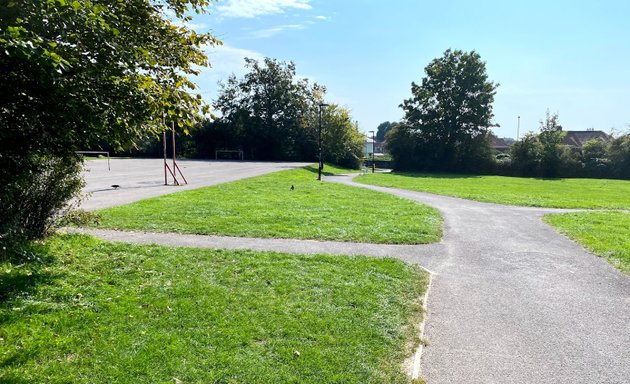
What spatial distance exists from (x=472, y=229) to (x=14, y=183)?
1004cm

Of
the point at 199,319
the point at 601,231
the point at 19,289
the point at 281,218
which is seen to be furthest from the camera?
the point at 281,218

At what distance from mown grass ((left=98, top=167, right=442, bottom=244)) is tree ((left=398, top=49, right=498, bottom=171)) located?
3919 cm

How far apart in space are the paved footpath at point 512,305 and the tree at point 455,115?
145ft

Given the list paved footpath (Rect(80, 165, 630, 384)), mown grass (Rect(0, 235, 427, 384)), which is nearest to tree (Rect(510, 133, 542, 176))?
paved footpath (Rect(80, 165, 630, 384))

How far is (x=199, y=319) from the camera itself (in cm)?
463

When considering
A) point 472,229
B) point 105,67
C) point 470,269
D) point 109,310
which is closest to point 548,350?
point 470,269

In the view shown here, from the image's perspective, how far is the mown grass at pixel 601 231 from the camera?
852 centimetres

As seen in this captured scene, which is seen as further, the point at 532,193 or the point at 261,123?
the point at 261,123

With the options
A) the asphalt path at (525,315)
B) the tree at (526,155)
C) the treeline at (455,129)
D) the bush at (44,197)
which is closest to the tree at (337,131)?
the treeline at (455,129)

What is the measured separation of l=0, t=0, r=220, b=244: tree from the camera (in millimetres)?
3521

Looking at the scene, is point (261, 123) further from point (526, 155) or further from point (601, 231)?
point (601, 231)

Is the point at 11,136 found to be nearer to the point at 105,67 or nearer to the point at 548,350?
the point at 105,67

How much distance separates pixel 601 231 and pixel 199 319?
1080 centimetres

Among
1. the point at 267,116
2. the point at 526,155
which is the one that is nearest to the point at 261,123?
the point at 267,116
